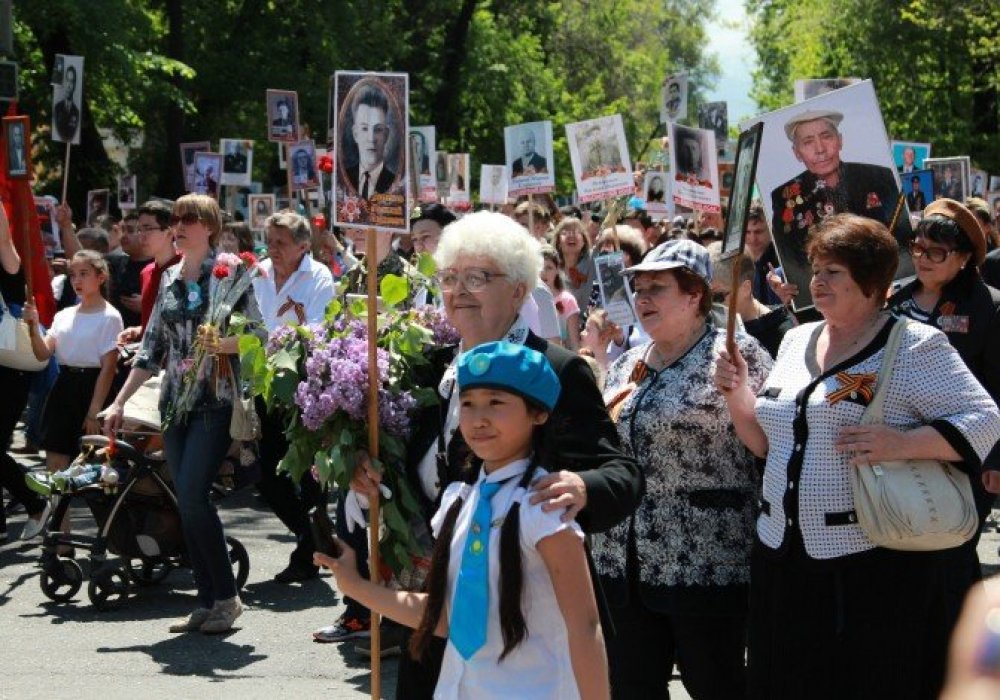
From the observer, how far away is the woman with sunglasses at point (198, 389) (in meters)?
7.48

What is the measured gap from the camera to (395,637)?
7.45 m

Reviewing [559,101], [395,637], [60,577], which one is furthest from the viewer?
[559,101]

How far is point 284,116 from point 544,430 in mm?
16105

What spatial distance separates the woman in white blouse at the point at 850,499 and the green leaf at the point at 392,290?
48.2 inches

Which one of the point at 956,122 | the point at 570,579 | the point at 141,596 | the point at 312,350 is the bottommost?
the point at 141,596

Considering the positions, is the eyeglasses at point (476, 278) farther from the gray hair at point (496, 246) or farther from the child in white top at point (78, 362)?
the child in white top at point (78, 362)

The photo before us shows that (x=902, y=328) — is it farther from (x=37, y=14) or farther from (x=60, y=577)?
(x=37, y=14)

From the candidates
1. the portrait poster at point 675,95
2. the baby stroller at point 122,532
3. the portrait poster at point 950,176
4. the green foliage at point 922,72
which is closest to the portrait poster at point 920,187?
the portrait poster at point 950,176

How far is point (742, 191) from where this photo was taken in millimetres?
4922

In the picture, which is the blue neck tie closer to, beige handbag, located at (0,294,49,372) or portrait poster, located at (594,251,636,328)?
portrait poster, located at (594,251,636,328)

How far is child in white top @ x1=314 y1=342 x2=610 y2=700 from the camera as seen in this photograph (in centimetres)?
344

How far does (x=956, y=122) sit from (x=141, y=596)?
30177 mm

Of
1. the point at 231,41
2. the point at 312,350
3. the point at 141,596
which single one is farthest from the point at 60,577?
the point at 231,41

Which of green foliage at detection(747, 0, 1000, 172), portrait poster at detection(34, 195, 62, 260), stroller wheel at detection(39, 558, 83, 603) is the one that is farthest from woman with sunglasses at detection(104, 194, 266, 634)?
green foliage at detection(747, 0, 1000, 172)
